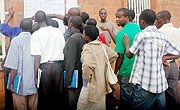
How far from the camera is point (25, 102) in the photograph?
290cm

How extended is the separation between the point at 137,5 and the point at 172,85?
4293 mm

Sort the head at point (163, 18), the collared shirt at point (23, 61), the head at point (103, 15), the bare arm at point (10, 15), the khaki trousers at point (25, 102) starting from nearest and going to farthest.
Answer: the collared shirt at point (23, 61)
the khaki trousers at point (25, 102)
the head at point (163, 18)
the bare arm at point (10, 15)
the head at point (103, 15)

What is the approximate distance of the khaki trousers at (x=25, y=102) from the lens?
9.36 ft

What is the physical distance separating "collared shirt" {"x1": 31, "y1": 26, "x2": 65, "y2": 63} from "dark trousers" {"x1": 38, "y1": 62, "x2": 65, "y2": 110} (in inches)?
4.3

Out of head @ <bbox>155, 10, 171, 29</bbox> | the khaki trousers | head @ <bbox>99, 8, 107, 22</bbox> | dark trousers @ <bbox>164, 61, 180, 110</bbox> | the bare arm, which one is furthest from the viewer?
head @ <bbox>99, 8, 107, 22</bbox>

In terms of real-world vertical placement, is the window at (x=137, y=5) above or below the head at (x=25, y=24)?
above

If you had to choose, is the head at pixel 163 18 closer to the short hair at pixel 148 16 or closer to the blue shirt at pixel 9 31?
the short hair at pixel 148 16

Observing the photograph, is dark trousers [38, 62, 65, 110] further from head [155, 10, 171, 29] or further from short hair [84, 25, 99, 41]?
head [155, 10, 171, 29]

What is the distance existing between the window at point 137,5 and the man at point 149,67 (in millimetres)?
4457

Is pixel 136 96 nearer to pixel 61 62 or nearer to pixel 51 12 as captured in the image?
pixel 61 62

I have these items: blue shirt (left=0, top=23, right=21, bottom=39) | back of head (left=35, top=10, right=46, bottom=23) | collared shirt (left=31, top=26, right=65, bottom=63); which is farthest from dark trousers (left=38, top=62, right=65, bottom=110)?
blue shirt (left=0, top=23, right=21, bottom=39)

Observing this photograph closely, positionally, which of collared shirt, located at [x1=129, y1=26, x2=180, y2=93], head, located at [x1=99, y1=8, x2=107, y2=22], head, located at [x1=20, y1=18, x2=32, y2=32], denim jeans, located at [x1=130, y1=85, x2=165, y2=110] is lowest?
denim jeans, located at [x1=130, y1=85, x2=165, y2=110]

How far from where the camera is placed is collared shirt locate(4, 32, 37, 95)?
9.02 feet

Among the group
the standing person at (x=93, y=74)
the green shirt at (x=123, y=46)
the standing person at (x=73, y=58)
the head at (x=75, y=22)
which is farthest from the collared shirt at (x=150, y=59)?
the head at (x=75, y=22)
